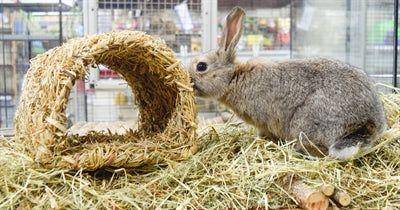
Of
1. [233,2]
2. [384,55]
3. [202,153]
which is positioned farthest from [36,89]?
[384,55]

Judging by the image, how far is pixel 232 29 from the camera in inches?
114

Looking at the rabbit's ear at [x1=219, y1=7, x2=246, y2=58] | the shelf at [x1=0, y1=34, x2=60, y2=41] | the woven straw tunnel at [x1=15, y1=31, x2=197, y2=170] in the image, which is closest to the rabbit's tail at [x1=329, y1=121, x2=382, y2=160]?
the woven straw tunnel at [x1=15, y1=31, x2=197, y2=170]

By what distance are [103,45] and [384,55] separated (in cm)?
316

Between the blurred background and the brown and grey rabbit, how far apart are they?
68.5 inches

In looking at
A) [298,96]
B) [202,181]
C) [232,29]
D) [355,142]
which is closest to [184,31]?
[232,29]

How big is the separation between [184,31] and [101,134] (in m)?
2.32

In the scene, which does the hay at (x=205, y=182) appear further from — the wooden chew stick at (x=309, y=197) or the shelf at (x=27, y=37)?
the shelf at (x=27, y=37)

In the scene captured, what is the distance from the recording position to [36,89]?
7.39 feet

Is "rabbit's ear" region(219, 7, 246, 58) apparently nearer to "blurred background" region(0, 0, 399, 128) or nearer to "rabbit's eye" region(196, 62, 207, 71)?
"rabbit's eye" region(196, 62, 207, 71)

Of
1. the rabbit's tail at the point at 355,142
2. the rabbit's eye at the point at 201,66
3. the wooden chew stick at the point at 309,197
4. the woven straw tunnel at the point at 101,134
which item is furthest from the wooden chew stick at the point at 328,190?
the rabbit's eye at the point at 201,66

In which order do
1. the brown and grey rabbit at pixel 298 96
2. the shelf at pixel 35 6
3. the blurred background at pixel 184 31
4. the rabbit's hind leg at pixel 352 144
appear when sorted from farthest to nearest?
the shelf at pixel 35 6, the blurred background at pixel 184 31, the brown and grey rabbit at pixel 298 96, the rabbit's hind leg at pixel 352 144

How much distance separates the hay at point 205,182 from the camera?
2029mm

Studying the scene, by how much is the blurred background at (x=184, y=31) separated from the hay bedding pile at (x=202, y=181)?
2.15 m

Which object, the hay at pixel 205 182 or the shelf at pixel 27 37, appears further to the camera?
the shelf at pixel 27 37
